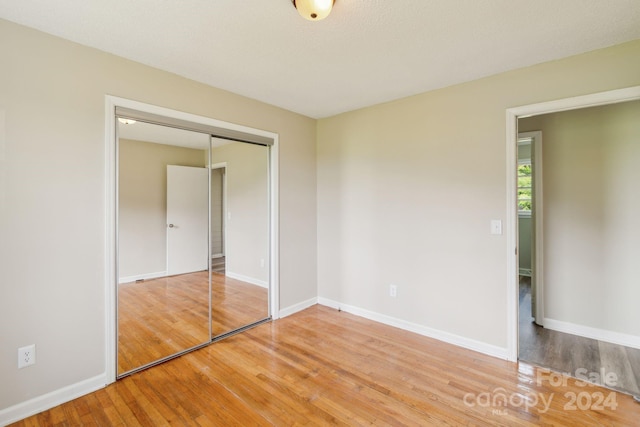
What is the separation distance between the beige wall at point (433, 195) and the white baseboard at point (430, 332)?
37 millimetres

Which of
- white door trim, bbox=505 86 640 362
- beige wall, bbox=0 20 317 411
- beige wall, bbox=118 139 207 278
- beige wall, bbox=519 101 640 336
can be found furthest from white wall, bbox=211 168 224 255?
beige wall, bbox=519 101 640 336

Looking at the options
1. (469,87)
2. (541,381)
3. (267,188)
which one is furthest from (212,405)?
(469,87)

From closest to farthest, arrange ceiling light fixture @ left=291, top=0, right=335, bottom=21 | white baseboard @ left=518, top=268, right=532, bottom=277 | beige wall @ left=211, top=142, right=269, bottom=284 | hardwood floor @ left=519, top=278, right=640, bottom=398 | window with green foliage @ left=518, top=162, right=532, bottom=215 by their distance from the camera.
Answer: ceiling light fixture @ left=291, top=0, right=335, bottom=21 → hardwood floor @ left=519, top=278, right=640, bottom=398 → beige wall @ left=211, top=142, right=269, bottom=284 → white baseboard @ left=518, top=268, right=532, bottom=277 → window with green foliage @ left=518, top=162, right=532, bottom=215

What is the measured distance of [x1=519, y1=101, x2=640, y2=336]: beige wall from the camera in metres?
2.73

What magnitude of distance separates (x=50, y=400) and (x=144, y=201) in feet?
4.97

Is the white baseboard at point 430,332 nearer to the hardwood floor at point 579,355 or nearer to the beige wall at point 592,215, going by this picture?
the hardwood floor at point 579,355

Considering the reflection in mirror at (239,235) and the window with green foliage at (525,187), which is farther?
the window with green foliage at (525,187)

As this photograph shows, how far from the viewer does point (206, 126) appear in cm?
276

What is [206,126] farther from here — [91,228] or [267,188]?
[91,228]

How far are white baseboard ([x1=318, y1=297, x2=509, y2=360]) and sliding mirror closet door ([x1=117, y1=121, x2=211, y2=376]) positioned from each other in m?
1.69

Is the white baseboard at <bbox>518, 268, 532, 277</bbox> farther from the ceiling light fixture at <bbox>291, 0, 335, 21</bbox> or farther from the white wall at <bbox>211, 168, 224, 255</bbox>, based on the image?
the ceiling light fixture at <bbox>291, 0, 335, 21</bbox>

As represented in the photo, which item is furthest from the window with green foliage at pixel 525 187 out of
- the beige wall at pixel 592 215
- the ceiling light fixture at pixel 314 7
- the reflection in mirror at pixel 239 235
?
the ceiling light fixture at pixel 314 7

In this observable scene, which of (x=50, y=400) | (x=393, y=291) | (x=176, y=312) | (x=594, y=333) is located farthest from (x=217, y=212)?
(x=594, y=333)

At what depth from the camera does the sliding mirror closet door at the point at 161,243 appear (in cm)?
237
